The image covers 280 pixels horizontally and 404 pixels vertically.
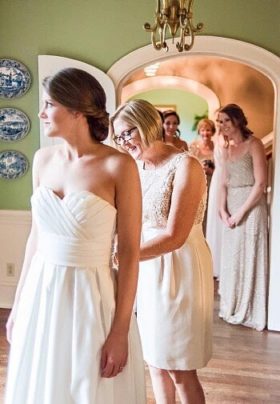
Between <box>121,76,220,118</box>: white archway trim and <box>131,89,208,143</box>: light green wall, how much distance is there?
1.55 metres

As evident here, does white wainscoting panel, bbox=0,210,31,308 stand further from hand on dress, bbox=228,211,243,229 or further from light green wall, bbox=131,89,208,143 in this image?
light green wall, bbox=131,89,208,143

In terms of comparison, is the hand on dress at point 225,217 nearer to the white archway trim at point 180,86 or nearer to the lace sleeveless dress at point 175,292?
the lace sleeveless dress at point 175,292

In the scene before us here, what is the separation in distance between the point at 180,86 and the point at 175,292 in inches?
203

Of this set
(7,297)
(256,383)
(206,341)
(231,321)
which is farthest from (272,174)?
(7,297)

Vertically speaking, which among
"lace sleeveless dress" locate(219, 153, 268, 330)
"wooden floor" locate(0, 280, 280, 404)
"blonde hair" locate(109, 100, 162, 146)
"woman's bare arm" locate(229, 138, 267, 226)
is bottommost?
"wooden floor" locate(0, 280, 280, 404)

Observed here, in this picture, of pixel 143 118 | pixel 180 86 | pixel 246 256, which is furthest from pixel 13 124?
pixel 180 86

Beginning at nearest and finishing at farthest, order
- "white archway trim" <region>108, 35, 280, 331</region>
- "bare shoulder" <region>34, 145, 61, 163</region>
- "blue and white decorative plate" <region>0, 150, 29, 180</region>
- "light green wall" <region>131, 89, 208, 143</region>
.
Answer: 1. "bare shoulder" <region>34, 145, 61, 163</region>
2. "white archway trim" <region>108, 35, 280, 331</region>
3. "blue and white decorative plate" <region>0, 150, 29, 180</region>
4. "light green wall" <region>131, 89, 208, 143</region>

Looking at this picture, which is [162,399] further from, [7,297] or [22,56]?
[22,56]

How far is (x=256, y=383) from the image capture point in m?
2.51

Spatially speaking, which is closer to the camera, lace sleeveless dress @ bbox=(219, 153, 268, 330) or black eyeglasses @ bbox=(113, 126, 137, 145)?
black eyeglasses @ bbox=(113, 126, 137, 145)

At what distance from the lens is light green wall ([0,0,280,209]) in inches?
120

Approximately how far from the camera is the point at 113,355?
114cm

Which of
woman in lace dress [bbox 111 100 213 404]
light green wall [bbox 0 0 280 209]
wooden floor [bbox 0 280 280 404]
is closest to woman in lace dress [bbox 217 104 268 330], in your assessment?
wooden floor [bbox 0 280 280 404]

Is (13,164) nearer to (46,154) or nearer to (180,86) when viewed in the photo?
(46,154)
